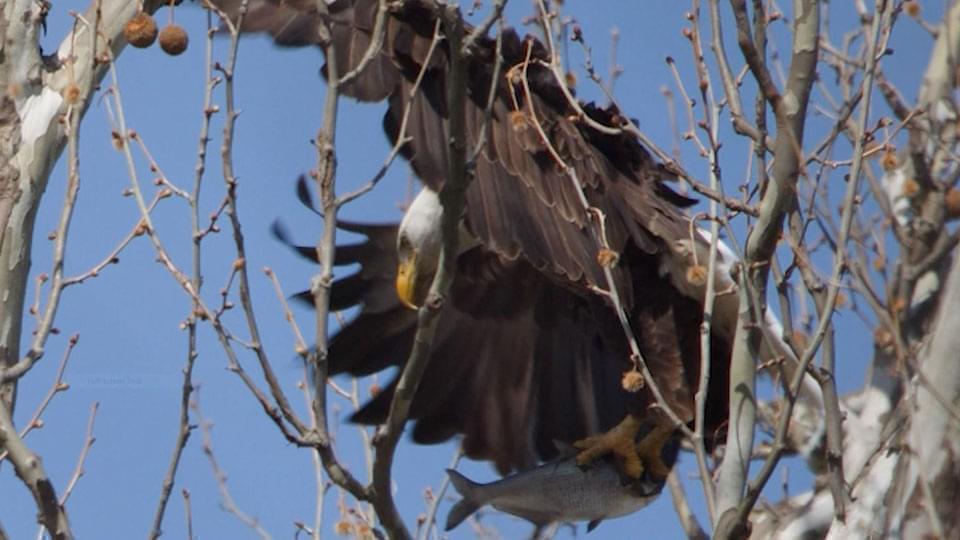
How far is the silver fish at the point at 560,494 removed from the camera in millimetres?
4461

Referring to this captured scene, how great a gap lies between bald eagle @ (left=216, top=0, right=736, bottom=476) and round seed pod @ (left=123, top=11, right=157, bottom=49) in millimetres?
472

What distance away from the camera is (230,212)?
3.12m

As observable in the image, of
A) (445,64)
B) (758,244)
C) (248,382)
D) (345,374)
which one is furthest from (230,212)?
(345,374)

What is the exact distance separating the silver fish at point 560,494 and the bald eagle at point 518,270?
133 millimetres

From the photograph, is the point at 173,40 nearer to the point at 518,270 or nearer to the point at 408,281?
the point at 408,281

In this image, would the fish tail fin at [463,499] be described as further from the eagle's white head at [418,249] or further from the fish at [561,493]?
the eagle's white head at [418,249]

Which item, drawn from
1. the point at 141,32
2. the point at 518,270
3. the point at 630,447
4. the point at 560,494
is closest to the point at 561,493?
the point at 560,494

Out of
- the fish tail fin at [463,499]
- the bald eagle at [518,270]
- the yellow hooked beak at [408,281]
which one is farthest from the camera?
the yellow hooked beak at [408,281]

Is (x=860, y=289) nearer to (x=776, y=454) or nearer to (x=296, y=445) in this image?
(x=776, y=454)

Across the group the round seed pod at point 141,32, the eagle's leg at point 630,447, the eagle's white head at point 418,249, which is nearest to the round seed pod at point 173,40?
the round seed pod at point 141,32

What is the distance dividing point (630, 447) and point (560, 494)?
51 cm

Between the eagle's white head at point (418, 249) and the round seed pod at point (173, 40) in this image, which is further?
the eagle's white head at point (418, 249)

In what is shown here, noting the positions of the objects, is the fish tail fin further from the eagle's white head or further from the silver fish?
the eagle's white head

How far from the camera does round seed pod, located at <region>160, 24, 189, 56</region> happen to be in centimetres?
363
